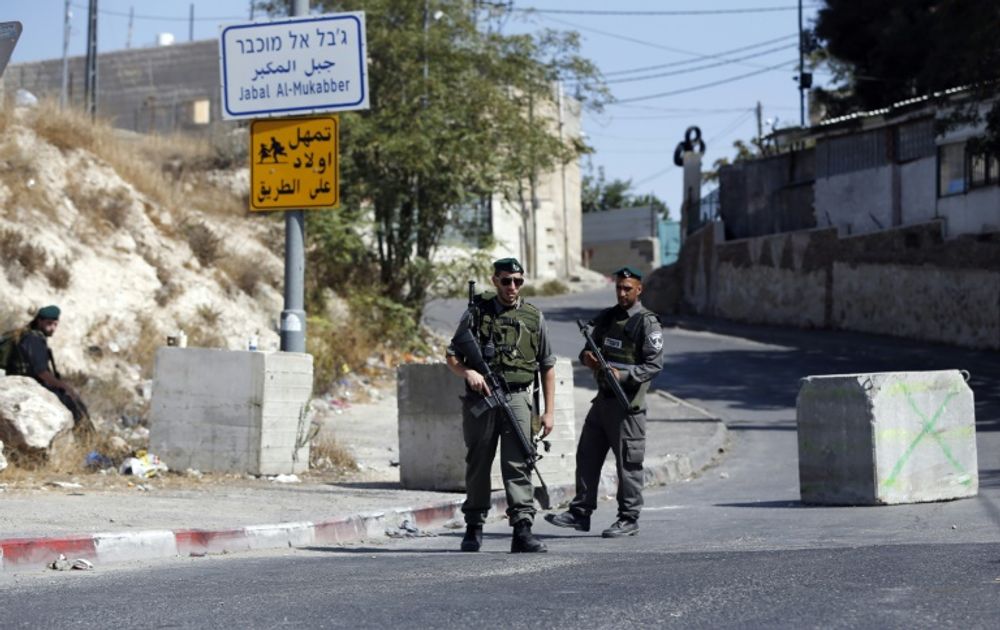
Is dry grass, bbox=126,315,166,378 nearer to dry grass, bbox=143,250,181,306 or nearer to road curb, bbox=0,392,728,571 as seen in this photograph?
dry grass, bbox=143,250,181,306

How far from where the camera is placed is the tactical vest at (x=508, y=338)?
8727 millimetres

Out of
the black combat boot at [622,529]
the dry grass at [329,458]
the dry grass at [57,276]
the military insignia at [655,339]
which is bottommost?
the black combat boot at [622,529]

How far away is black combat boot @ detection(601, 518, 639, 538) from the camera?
9.45 meters

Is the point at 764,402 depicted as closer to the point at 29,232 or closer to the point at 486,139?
the point at 486,139

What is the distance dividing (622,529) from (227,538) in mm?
2574

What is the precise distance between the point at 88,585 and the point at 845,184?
29569 mm

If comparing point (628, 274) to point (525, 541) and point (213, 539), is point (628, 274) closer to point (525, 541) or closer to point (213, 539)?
point (525, 541)

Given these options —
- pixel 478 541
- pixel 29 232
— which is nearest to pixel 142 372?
pixel 29 232

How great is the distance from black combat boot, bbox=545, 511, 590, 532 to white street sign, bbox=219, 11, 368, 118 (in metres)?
4.84

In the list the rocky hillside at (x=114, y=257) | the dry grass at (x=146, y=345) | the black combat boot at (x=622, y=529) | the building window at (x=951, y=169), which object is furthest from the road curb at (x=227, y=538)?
the building window at (x=951, y=169)

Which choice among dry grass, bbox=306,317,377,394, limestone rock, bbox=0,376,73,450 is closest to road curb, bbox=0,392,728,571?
limestone rock, bbox=0,376,73,450

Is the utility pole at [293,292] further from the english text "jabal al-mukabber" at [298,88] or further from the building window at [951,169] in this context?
the building window at [951,169]

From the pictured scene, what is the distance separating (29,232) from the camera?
62.6ft

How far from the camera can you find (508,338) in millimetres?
8750
